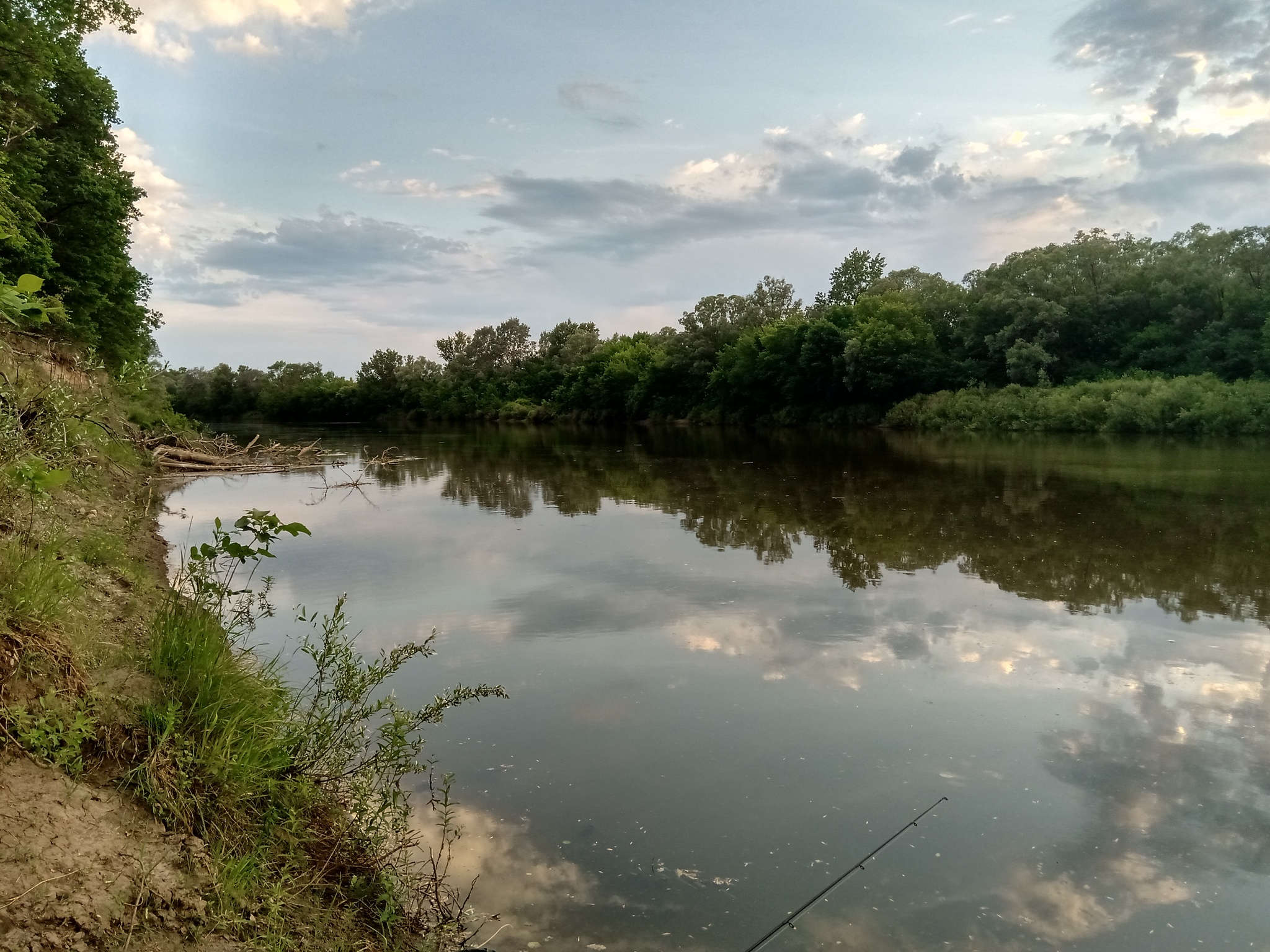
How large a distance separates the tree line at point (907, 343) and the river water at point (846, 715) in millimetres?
34276

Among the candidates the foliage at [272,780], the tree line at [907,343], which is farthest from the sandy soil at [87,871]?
the tree line at [907,343]

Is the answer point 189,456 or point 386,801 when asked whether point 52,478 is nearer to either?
point 386,801

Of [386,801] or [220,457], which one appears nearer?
[386,801]

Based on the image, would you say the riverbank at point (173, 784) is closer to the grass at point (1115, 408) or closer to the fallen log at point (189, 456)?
the fallen log at point (189, 456)

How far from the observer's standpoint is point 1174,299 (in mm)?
46219

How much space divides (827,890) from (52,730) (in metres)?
3.63

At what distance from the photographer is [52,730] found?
346 cm

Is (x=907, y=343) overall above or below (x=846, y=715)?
above

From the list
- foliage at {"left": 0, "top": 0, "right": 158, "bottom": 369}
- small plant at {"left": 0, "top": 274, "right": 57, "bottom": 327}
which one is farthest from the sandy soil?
foliage at {"left": 0, "top": 0, "right": 158, "bottom": 369}

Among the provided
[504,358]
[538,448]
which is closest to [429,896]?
[538,448]

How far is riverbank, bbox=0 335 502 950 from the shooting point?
3.10m

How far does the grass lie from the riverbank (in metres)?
42.4

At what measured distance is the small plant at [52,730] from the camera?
3359 mm

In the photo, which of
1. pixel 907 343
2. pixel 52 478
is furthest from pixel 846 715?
pixel 907 343
